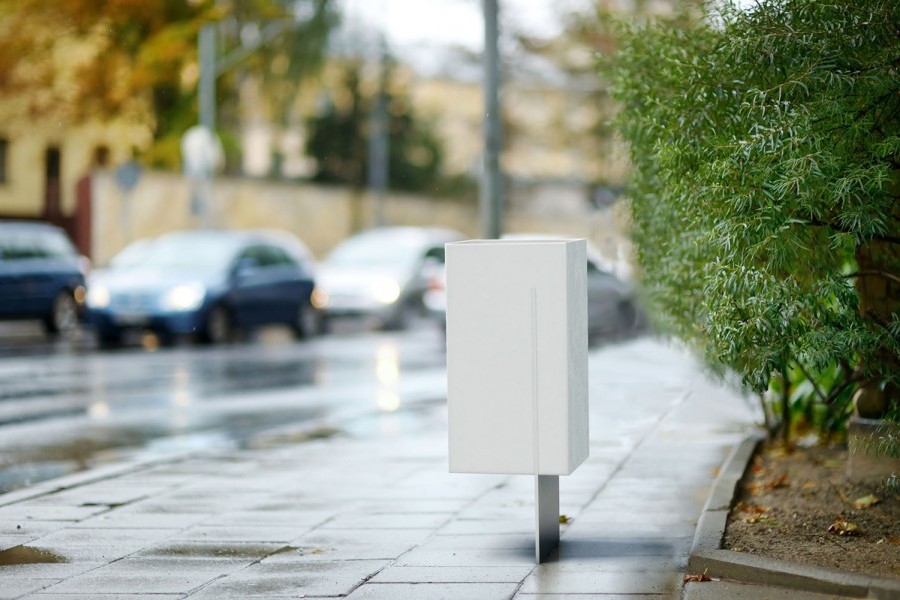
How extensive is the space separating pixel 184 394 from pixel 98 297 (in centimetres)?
734

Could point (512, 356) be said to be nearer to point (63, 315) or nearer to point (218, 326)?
point (218, 326)

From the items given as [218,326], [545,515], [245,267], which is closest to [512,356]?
[545,515]

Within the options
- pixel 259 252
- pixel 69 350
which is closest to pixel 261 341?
pixel 259 252

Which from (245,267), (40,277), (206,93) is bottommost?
(40,277)

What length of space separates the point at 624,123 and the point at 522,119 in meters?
49.4

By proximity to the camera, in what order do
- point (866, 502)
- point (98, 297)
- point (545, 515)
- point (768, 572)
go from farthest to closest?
point (98, 297) → point (866, 502) → point (545, 515) → point (768, 572)

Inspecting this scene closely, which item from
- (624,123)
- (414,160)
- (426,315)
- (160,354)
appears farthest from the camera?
(414,160)

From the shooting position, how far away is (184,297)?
22406mm

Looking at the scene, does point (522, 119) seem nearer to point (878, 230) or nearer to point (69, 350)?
point (69, 350)

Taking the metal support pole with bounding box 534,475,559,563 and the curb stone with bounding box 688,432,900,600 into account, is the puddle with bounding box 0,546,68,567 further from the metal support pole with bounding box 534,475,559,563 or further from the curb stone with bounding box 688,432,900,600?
the curb stone with bounding box 688,432,900,600

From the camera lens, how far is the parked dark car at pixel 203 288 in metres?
22.2

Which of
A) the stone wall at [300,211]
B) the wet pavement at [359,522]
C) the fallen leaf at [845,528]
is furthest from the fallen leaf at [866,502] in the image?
the stone wall at [300,211]

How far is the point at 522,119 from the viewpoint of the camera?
57500 millimetres

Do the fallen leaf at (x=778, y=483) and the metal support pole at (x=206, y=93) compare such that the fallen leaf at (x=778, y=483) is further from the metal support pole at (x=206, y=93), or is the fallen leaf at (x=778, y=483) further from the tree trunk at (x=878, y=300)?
the metal support pole at (x=206, y=93)
